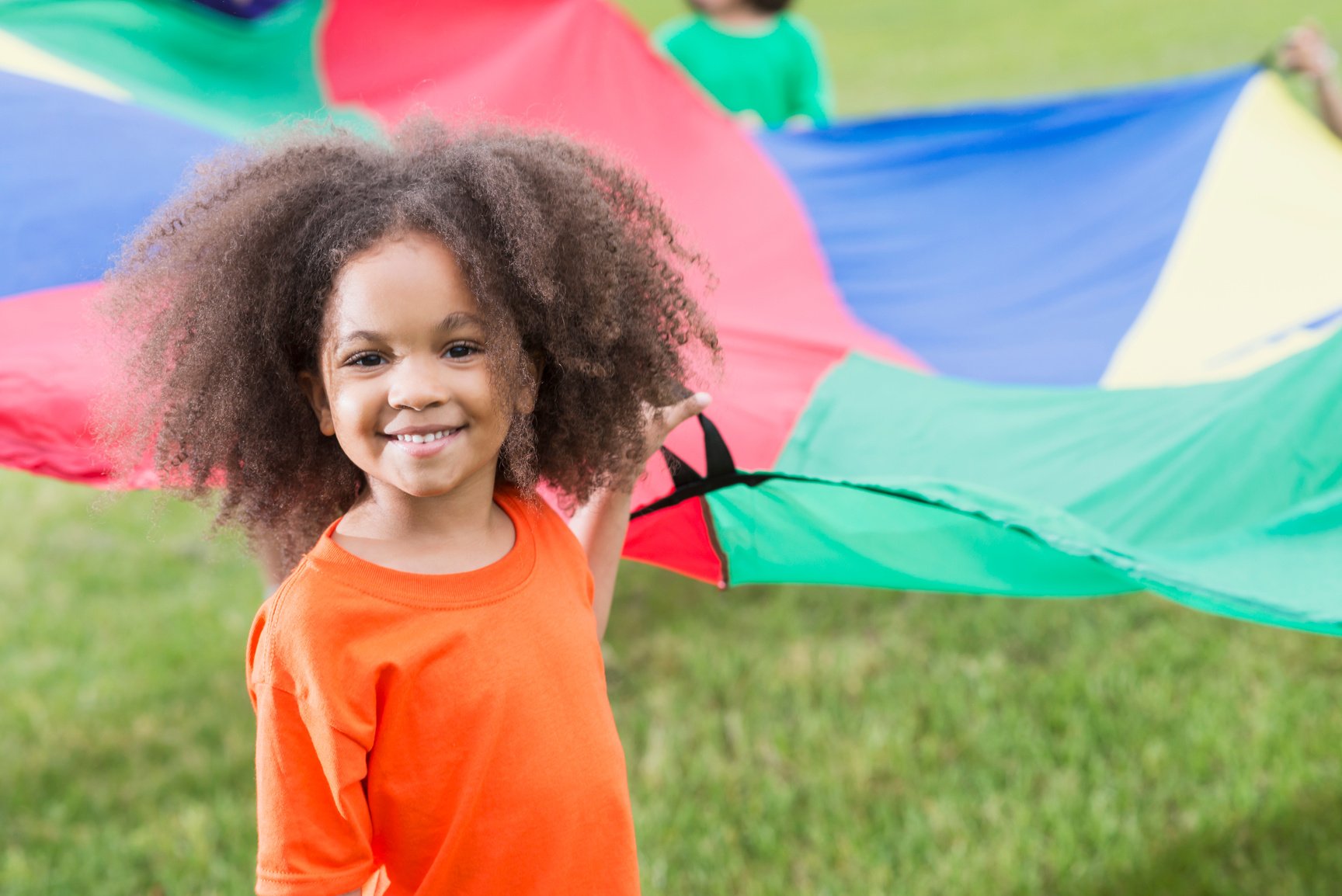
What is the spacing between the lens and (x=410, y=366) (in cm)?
109

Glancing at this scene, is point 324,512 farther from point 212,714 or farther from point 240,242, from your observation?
point 212,714

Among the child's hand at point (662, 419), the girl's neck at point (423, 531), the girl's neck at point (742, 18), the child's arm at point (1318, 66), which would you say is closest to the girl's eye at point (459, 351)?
the girl's neck at point (423, 531)

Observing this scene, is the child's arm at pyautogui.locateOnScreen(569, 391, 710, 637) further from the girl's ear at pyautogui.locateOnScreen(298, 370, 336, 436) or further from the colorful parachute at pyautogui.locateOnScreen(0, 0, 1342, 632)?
the girl's ear at pyautogui.locateOnScreen(298, 370, 336, 436)

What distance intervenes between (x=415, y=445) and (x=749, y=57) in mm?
2894

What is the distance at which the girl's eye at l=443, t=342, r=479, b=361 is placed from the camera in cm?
112

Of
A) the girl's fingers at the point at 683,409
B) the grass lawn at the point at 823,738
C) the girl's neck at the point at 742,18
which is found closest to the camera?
the girl's fingers at the point at 683,409

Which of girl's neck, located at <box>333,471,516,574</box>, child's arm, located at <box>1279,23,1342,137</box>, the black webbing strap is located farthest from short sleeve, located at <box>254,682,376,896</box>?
child's arm, located at <box>1279,23,1342,137</box>

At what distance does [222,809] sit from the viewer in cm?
246

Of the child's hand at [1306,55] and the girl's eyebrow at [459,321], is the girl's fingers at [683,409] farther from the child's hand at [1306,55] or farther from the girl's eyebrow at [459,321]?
the child's hand at [1306,55]

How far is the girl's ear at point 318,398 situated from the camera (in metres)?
1.21

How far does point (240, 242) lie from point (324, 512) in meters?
0.29

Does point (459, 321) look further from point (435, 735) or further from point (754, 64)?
point (754, 64)

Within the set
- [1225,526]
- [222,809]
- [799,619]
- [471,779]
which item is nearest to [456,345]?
[471,779]

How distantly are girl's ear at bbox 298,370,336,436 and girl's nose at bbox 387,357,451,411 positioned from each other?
0.13m
